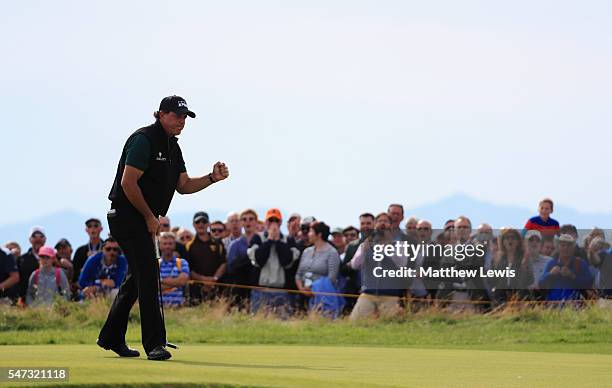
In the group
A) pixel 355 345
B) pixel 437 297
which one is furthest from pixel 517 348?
pixel 437 297

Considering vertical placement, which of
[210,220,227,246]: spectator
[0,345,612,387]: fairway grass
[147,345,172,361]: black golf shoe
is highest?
[210,220,227,246]: spectator

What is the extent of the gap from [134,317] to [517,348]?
20.7 ft

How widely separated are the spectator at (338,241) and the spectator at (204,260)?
186cm

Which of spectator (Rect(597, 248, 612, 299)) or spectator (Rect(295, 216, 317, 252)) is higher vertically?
spectator (Rect(295, 216, 317, 252))

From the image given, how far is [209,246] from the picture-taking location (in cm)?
2098

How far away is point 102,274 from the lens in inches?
797

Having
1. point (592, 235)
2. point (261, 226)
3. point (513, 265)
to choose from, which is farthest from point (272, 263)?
point (592, 235)

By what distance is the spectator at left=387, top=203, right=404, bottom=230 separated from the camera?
20.6 m

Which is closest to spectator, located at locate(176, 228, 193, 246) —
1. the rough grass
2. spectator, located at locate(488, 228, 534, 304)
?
the rough grass

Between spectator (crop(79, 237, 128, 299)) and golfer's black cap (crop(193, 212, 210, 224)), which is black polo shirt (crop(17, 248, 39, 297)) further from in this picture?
golfer's black cap (crop(193, 212, 210, 224))

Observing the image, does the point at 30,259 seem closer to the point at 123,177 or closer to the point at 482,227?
the point at 482,227

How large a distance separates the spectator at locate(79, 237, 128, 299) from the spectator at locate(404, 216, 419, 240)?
4.44 meters

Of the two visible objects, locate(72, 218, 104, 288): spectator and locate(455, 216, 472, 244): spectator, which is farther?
locate(72, 218, 104, 288): spectator

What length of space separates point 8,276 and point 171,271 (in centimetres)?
292
